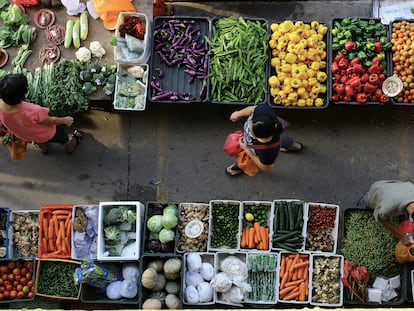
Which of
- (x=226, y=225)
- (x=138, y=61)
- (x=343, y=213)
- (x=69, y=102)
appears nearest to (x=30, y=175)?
(x=69, y=102)

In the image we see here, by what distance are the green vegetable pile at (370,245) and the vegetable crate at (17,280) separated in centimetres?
335

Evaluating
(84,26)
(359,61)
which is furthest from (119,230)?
(359,61)

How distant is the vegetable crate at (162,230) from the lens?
5977mm

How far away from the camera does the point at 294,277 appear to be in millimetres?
5938

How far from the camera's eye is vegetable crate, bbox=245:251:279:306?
5941 mm

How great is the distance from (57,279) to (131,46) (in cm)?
269

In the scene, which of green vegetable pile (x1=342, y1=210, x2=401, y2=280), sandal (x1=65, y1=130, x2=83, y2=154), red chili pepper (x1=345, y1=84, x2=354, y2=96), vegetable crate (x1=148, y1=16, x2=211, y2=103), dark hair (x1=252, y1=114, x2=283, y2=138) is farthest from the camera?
sandal (x1=65, y1=130, x2=83, y2=154)

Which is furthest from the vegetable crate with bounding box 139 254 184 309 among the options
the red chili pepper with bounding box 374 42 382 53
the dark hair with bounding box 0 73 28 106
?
the red chili pepper with bounding box 374 42 382 53

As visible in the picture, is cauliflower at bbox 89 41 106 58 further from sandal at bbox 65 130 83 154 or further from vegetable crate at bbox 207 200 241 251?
vegetable crate at bbox 207 200 241 251

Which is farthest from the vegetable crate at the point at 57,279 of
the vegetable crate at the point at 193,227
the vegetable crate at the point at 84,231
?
the vegetable crate at the point at 193,227

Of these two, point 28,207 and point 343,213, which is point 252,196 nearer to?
point 343,213

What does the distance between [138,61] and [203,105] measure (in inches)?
39.1

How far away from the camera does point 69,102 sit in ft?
20.8

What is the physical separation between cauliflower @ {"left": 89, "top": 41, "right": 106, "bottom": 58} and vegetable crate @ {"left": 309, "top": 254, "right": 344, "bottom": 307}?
130 inches
